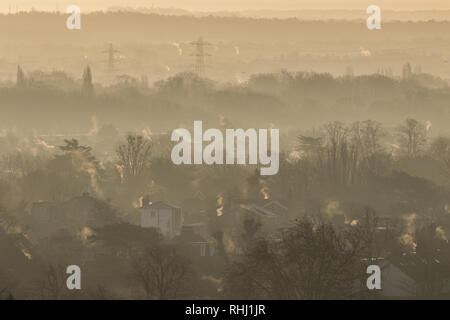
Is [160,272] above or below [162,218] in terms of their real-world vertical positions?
above

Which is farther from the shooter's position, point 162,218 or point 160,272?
point 162,218

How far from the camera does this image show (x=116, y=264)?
331 ft

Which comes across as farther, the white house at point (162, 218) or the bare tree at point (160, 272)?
the white house at point (162, 218)

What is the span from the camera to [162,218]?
132m

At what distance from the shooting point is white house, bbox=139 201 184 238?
130 metres

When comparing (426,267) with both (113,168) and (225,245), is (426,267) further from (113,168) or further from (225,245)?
(113,168)

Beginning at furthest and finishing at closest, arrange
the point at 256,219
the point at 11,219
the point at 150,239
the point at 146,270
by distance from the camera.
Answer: the point at 256,219
the point at 11,219
the point at 150,239
the point at 146,270

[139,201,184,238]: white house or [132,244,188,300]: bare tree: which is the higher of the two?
[132,244,188,300]: bare tree

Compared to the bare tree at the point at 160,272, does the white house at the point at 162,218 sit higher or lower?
lower

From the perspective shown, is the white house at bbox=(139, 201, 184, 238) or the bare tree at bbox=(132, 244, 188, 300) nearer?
the bare tree at bbox=(132, 244, 188, 300)

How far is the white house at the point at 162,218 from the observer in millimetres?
129500
